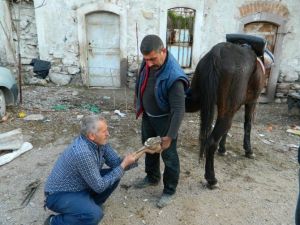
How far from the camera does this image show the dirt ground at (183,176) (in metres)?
3.14

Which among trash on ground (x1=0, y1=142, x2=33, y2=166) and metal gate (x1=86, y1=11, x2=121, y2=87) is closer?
trash on ground (x1=0, y1=142, x2=33, y2=166)

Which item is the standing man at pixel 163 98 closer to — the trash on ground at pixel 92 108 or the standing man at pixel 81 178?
the standing man at pixel 81 178

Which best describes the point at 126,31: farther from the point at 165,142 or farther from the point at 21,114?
the point at 165,142

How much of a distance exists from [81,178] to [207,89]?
1.66 metres

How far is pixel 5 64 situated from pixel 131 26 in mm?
3570

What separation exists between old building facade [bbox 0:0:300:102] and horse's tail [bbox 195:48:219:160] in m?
4.55

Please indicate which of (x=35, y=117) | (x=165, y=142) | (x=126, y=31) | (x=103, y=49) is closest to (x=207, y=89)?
(x=165, y=142)

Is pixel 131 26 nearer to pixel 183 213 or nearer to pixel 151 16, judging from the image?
pixel 151 16

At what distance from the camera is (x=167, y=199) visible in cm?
329

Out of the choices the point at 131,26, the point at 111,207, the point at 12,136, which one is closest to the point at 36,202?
the point at 111,207

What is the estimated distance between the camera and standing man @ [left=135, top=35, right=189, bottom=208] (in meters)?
2.65

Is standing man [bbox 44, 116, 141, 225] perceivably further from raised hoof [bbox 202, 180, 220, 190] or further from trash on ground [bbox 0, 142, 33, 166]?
trash on ground [bbox 0, 142, 33, 166]

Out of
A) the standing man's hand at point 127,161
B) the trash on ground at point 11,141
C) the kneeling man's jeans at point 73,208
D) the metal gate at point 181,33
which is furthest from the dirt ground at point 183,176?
the metal gate at point 181,33

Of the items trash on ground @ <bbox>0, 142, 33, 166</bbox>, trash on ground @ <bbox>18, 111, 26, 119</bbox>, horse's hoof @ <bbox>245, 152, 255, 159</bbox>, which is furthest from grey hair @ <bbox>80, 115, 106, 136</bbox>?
trash on ground @ <bbox>18, 111, 26, 119</bbox>
